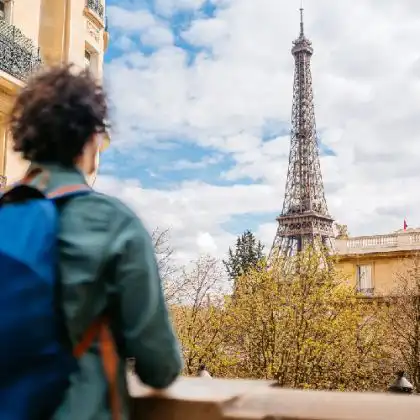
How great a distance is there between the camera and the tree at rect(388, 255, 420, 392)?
27.6m

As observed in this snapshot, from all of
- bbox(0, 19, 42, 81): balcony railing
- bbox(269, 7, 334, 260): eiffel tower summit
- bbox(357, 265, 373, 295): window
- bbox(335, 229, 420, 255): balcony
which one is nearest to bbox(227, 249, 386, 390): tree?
bbox(357, 265, 373, 295): window

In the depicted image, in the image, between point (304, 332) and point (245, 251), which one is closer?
point (304, 332)

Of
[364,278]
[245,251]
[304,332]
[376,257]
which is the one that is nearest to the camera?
[304,332]

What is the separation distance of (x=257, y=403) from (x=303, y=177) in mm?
A: 71312

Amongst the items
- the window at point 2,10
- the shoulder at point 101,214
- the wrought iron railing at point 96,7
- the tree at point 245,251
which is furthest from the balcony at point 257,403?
the tree at point 245,251

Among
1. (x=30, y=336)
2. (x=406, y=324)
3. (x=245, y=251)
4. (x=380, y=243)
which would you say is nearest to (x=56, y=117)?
(x=30, y=336)

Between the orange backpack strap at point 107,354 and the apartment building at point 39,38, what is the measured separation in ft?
38.3

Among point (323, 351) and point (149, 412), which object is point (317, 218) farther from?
point (149, 412)

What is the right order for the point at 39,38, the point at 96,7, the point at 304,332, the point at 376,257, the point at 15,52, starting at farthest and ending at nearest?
the point at 376,257 → the point at 304,332 → the point at 96,7 → the point at 39,38 → the point at 15,52

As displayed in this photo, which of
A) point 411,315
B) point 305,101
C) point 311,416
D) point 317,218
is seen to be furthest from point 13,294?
point 305,101

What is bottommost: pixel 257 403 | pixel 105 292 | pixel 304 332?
pixel 304 332

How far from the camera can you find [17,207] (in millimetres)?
1799

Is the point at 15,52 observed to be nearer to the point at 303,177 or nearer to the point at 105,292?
the point at 105,292

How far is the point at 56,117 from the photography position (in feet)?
6.52
